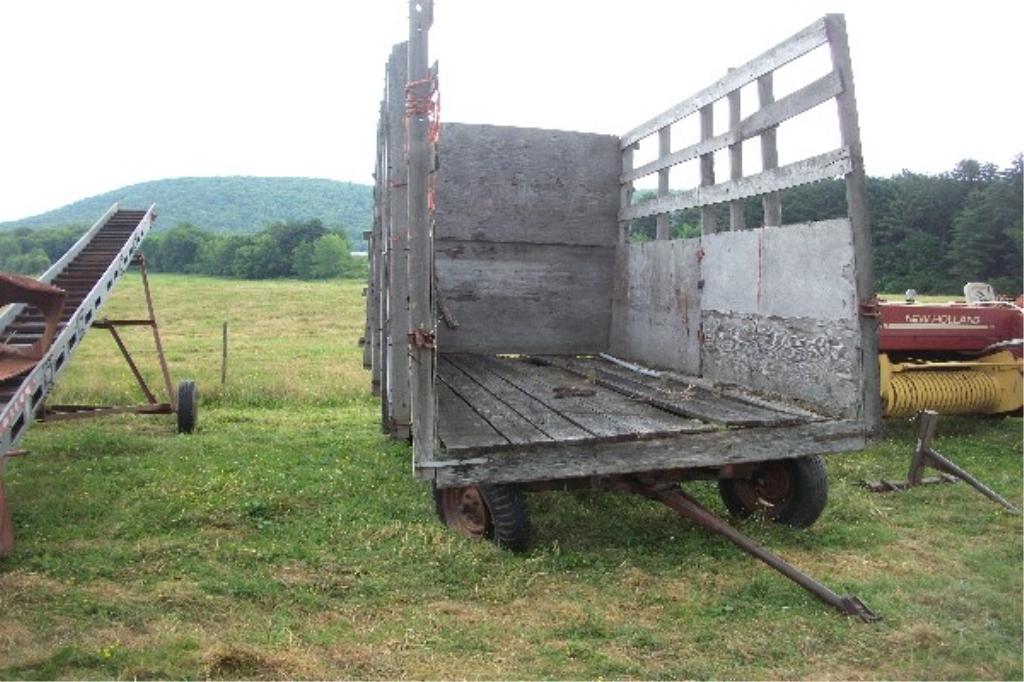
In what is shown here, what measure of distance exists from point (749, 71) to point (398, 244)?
252 cm

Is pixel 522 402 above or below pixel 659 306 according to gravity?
below

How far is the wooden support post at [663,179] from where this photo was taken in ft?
22.8

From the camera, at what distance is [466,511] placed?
5.10 meters

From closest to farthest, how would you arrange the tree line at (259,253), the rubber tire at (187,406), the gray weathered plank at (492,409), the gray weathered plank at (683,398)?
the gray weathered plank at (492,409)
the gray weathered plank at (683,398)
the rubber tire at (187,406)
the tree line at (259,253)

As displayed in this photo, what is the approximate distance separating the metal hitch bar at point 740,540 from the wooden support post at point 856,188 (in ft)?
3.90

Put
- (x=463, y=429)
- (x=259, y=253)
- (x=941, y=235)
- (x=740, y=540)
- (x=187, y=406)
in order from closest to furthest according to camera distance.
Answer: (x=740, y=540) < (x=463, y=429) < (x=187, y=406) < (x=941, y=235) < (x=259, y=253)

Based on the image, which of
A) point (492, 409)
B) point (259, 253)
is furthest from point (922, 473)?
point (259, 253)

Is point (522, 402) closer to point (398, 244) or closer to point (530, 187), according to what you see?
point (398, 244)

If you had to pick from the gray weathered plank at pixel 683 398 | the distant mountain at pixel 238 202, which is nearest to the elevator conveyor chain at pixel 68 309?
the gray weathered plank at pixel 683 398

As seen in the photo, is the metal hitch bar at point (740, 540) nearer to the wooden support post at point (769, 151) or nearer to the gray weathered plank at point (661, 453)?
the gray weathered plank at point (661, 453)

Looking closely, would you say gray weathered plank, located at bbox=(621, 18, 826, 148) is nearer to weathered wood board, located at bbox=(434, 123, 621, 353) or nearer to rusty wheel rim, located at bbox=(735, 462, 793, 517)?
weathered wood board, located at bbox=(434, 123, 621, 353)

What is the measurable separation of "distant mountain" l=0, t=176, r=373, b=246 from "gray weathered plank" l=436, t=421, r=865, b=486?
303 feet

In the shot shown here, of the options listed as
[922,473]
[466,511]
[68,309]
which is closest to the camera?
[466,511]

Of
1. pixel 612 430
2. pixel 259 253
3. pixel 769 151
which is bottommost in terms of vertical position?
pixel 612 430
